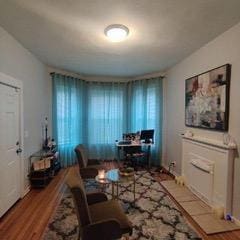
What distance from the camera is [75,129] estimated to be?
211 inches

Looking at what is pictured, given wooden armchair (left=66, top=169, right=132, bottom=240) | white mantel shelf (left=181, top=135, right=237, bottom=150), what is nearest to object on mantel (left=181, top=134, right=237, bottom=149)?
white mantel shelf (left=181, top=135, right=237, bottom=150)

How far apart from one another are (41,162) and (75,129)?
5.78 feet

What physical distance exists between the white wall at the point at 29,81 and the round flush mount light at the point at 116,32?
146 centimetres

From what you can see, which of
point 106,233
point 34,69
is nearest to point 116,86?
point 34,69

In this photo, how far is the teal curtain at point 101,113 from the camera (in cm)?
504

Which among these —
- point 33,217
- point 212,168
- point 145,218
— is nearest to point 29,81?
point 33,217

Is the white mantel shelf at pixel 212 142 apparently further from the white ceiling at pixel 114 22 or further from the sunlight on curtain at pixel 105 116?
the sunlight on curtain at pixel 105 116

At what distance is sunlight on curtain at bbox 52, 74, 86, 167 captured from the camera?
192 inches

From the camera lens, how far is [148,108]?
17.9 feet

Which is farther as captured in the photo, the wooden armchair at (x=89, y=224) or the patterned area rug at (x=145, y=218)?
the patterned area rug at (x=145, y=218)

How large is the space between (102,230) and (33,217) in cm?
154

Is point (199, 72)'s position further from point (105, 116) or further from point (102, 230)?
point (105, 116)

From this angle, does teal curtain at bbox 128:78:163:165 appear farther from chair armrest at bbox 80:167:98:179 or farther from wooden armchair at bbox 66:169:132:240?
wooden armchair at bbox 66:169:132:240

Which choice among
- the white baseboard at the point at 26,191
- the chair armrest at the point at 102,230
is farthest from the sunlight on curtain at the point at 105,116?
the chair armrest at the point at 102,230
